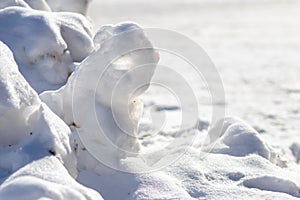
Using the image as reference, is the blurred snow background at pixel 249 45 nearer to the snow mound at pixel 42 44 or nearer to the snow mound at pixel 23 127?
the snow mound at pixel 42 44

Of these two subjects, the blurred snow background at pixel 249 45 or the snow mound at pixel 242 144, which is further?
the blurred snow background at pixel 249 45

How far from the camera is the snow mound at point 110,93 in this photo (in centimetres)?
286

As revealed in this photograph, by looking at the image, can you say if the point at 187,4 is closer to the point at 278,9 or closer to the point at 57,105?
the point at 278,9

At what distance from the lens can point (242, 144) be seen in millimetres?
→ 3348

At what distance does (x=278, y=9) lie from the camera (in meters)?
17.6

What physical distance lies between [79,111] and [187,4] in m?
17.7

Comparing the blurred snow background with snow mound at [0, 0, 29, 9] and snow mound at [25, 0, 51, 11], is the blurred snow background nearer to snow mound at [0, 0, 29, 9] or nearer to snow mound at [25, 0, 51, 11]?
snow mound at [25, 0, 51, 11]

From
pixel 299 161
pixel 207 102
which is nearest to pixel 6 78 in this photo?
pixel 299 161

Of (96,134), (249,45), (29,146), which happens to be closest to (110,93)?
(96,134)

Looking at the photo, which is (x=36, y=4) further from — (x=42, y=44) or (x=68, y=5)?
(x=42, y=44)

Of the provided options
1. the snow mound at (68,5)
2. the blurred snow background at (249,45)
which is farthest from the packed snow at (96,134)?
the blurred snow background at (249,45)

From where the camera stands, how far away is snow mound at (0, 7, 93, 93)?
3.39 meters

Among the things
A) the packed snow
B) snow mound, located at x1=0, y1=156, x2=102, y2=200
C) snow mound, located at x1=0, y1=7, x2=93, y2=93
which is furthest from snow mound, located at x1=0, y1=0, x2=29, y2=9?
snow mound, located at x1=0, y1=156, x2=102, y2=200

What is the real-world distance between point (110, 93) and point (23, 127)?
52 cm
